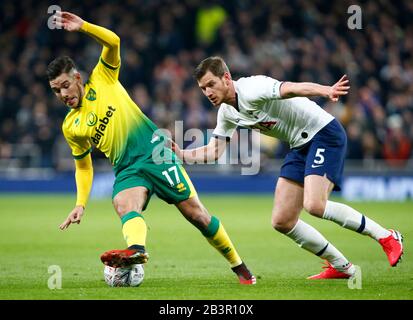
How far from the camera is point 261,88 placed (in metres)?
7.31

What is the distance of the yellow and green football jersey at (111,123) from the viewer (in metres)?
7.66

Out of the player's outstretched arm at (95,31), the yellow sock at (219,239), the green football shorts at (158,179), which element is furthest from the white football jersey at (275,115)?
the player's outstretched arm at (95,31)

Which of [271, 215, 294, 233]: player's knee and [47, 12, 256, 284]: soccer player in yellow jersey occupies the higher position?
[47, 12, 256, 284]: soccer player in yellow jersey

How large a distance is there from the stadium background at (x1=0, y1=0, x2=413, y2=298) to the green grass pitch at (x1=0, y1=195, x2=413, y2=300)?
1861 mm

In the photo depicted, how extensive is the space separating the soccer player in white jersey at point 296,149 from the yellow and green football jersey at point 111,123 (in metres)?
0.42

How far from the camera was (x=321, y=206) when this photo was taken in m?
7.42

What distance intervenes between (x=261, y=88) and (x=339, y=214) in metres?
1.35

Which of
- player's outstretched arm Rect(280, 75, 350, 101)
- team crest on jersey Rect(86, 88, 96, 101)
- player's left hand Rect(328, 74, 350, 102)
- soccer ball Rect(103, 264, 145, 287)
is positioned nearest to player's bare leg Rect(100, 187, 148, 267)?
soccer ball Rect(103, 264, 145, 287)

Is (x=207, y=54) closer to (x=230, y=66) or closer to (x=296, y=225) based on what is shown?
(x=230, y=66)

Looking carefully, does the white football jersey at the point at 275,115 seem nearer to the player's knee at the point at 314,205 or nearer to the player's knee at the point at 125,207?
the player's knee at the point at 314,205

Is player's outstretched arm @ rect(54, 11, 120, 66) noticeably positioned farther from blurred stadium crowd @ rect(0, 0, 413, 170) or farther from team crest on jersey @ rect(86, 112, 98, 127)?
blurred stadium crowd @ rect(0, 0, 413, 170)

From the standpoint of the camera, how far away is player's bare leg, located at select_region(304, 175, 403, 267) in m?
7.42

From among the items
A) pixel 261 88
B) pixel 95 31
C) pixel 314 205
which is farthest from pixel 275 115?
pixel 95 31

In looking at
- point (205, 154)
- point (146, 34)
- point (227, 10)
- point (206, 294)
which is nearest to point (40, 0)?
point (146, 34)
